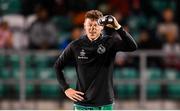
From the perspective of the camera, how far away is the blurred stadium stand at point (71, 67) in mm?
11336

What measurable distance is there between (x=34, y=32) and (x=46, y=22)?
33 centimetres

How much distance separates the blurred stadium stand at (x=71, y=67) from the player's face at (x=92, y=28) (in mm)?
5229

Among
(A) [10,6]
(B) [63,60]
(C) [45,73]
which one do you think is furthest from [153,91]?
(B) [63,60]

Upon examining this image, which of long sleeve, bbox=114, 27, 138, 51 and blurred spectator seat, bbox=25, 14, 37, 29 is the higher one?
blurred spectator seat, bbox=25, 14, 37, 29

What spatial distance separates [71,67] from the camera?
11.8m

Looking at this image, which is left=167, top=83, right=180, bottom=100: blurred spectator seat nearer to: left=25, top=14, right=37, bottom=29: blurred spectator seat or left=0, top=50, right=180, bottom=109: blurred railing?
left=0, top=50, right=180, bottom=109: blurred railing

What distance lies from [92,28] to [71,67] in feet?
19.3

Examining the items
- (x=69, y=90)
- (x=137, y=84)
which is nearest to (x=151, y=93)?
(x=137, y=84)

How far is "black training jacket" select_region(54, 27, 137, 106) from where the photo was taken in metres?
6.05

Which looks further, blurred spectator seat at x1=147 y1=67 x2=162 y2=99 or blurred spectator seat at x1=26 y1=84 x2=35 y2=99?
blurred spectator seat at x1=147 y1=67 x2=162 y2=99

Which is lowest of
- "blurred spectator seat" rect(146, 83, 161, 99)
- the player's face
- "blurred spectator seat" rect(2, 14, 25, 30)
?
"blurred spectator seat" rect(146, 83, 161, 99)

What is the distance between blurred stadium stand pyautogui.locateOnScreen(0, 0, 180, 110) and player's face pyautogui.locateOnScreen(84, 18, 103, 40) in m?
5.23

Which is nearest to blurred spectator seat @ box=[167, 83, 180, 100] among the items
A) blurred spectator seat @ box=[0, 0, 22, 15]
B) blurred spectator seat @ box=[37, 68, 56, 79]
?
blurred spectator seat @ box=[37, 68, 56, 79]

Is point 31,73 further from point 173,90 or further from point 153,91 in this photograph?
point 173,90
